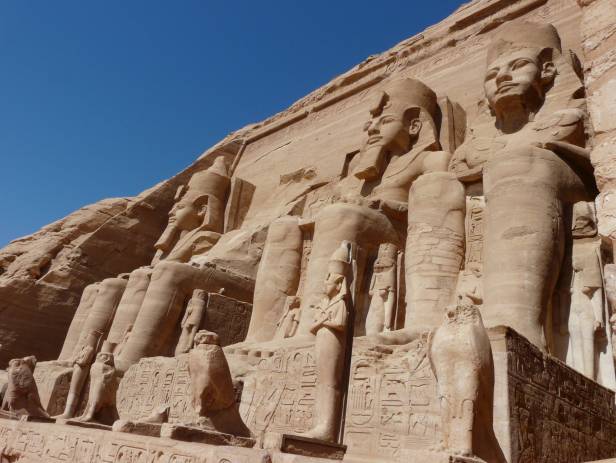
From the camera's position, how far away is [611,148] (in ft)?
6.48

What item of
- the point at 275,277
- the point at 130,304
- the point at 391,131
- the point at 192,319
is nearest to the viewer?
the point at 275,277

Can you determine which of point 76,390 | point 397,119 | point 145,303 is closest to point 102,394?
point 76,390

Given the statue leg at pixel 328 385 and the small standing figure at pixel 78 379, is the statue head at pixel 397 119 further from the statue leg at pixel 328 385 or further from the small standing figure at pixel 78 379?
the statue leg at pixel 328 385

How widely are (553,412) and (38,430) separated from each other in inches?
133

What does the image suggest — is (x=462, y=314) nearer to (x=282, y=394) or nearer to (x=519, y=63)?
(x=282, y=394)

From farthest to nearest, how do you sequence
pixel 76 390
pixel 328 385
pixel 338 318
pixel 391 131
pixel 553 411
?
1. pixel 391 131
2. pixel 76 390
3. pixel 553 411
4. pixel 338 318
5. pixel 328 385

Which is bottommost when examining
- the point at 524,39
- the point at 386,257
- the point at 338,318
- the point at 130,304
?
the point at 338,318

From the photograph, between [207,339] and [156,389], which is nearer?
[207,339]

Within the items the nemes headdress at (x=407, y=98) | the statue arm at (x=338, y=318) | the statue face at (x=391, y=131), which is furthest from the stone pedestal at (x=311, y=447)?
the nemes headdress at (x=407, y=98)

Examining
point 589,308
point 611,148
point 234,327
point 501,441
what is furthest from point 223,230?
point 611,148

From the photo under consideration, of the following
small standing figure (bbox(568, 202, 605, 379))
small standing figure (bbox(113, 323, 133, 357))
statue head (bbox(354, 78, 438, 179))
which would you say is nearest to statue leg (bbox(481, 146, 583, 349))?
small standing figure (bbox(568, 202, 605, 379))

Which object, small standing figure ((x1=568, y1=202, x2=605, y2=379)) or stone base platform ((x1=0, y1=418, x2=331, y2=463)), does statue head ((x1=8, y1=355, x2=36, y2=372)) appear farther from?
small standing figure ((x1=568, y1=202, x2=605, y2=379))

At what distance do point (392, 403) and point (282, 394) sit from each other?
0.97 m

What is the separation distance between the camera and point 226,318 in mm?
6965
